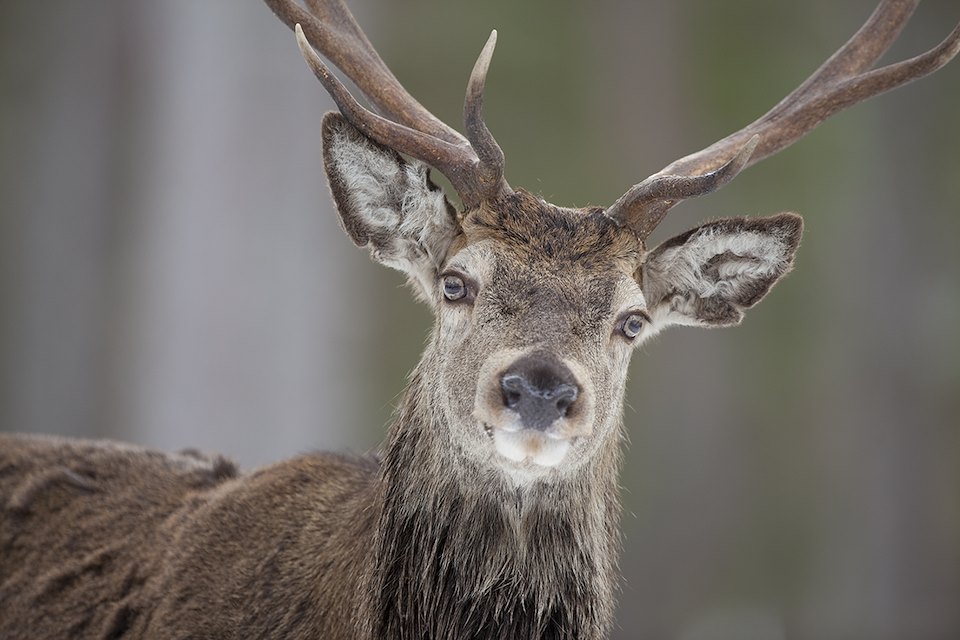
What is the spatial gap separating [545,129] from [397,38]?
3192 mm

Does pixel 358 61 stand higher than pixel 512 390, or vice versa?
pixel 358 61

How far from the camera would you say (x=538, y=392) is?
490 cm

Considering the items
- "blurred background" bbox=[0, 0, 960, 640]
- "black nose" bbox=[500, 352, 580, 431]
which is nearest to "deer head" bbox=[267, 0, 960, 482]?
"black nose" bbox=[500, 352, 580, 431]

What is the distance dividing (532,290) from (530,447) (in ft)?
2.54

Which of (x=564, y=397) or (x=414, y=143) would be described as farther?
(x=414, y=143)

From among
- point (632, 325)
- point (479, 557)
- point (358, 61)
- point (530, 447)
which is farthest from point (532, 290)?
point (358, 61)

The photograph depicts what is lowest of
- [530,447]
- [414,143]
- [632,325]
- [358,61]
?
[530,447]

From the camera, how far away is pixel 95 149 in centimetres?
1838

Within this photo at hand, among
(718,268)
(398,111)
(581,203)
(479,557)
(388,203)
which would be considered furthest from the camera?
(581,203)

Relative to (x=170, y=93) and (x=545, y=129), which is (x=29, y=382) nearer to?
(x=170, y=93)

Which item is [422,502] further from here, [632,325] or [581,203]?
[581,203]

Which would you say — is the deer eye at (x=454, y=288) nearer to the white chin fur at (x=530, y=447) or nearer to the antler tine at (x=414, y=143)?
the antler tine at (x=414, y=143)

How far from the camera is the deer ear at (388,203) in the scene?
228 inches

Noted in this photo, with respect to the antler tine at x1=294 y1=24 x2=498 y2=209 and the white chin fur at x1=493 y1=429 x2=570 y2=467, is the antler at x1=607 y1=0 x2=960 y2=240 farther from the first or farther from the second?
the white chin fur at x1=493 y1=429 x2=570 y2=467
